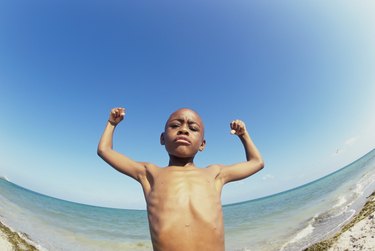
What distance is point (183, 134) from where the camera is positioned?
3.03m

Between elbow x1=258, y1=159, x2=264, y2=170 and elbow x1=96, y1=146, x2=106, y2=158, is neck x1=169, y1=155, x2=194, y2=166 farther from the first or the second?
elbow x1=258, y1=159, x2=264, y2=170

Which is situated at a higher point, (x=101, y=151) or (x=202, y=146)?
(x=202, y=146)

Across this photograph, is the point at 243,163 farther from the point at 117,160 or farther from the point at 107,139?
the point at 107,139

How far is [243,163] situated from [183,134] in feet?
2.84

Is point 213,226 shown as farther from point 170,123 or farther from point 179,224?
point 170,123

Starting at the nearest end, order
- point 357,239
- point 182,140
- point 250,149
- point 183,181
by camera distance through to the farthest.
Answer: point 183,181, point 182,140, point 250,149, point 357,239

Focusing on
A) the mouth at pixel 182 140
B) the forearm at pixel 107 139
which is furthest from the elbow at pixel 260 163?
the forearm at pixel 107 139

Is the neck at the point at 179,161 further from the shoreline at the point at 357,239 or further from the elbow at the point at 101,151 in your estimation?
the shoreline at the point at 357,239

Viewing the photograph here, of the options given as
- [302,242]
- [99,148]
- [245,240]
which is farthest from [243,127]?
[245,240]

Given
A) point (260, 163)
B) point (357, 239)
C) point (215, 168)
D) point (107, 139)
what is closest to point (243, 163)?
point (260, 163)

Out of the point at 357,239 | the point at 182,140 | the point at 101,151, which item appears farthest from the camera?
the point at 357,239

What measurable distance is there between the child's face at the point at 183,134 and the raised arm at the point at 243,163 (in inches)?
17.7

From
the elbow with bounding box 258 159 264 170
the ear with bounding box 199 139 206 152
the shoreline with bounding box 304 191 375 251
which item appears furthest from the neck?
the shoreline with bounding box 304 191 375 251

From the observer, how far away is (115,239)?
2483 cm
